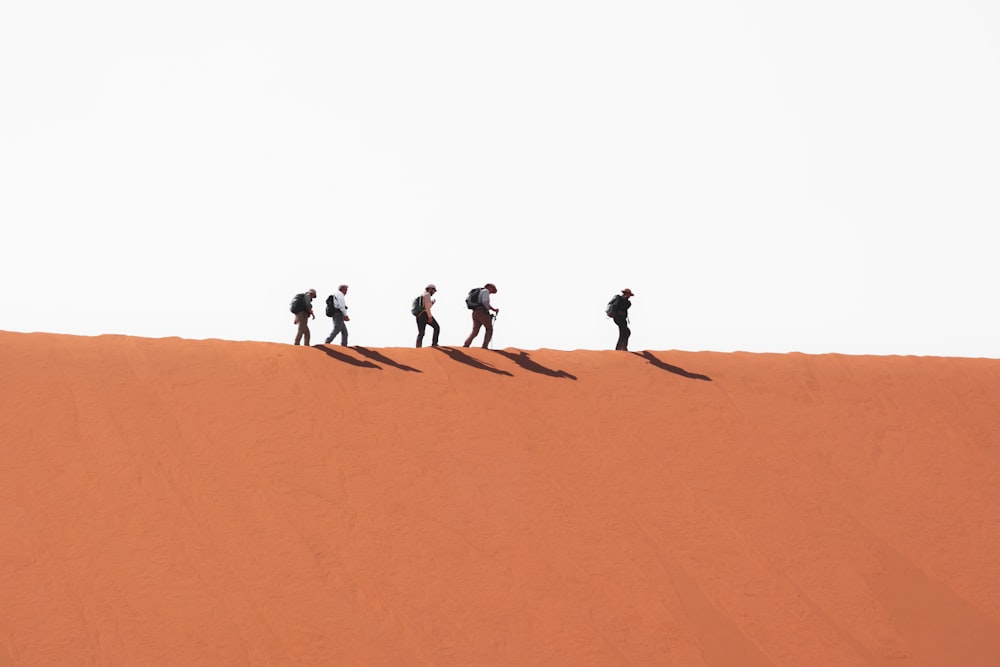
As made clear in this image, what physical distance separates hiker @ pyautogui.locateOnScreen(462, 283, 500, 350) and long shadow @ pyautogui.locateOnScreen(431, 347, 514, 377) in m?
0.42

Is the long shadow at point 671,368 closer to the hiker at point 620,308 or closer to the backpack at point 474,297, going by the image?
the hiker at point 620,308

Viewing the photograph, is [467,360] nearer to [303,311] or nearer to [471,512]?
[303,311]

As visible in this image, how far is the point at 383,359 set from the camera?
21688 millimetres

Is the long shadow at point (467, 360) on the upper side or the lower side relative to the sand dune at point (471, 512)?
upper

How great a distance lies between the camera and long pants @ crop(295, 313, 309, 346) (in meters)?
21.7

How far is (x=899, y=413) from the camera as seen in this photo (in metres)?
23.1

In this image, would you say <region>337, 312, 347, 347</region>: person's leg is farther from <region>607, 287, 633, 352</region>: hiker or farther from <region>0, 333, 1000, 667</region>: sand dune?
<region>607, 287, 633, 352</region>: hiker

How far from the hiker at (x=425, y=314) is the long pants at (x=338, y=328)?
1441 mm

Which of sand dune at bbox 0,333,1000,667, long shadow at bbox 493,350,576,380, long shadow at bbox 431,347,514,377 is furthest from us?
long shadow at bbox 493,350,576,380

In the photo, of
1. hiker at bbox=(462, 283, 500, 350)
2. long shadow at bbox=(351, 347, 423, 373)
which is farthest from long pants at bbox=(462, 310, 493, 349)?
long shadow at bbox=(351, 347, 423, 373)

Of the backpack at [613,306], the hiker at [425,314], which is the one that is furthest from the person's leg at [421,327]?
the backpack at [613,306]

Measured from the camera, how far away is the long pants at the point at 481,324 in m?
22.3

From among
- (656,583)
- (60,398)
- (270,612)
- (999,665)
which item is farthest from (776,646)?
(60,398)

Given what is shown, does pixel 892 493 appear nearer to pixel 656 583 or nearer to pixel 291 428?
pixel 656 583
